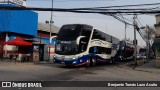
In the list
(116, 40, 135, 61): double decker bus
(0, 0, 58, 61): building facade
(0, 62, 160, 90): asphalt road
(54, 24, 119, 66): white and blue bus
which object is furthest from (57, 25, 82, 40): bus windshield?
(116, 40, 135, 61): double decker bus

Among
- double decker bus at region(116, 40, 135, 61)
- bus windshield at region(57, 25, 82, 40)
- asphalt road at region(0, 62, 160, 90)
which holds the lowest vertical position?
asphalt road at region(0, 62, 160, 90)

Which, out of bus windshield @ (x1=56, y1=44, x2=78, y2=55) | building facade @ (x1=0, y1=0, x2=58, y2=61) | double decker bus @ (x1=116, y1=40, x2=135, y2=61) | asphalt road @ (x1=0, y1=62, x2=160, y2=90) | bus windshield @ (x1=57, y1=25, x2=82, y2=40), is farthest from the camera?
double decker bus @ (x1=116, y1=40, x2=135, y2=61)

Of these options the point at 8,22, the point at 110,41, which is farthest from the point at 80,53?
the point at 8,22

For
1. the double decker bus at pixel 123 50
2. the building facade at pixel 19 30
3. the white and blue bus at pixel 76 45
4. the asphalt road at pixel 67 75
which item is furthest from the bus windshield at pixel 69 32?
the double decker bus at pixel 123 50

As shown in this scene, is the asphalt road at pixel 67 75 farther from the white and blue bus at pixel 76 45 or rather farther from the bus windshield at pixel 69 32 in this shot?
the bus windshield at pixel 69 32

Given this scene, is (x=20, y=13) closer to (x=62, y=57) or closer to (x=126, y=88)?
(x=62, y=57)

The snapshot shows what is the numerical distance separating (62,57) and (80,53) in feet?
5.66

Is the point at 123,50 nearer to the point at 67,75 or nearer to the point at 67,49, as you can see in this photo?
the point at 67,49

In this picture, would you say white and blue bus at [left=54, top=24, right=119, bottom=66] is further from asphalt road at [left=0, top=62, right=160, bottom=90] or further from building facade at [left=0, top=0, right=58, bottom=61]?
building facade at [left=0, top=0, right=58, bottom=61]

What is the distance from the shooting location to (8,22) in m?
38.1

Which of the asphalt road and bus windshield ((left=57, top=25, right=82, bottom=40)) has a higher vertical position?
bus windshield ((left=57, top=25, right=82, bottom=40))

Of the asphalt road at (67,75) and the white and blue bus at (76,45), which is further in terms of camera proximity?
the white and blue bus at (76,45)

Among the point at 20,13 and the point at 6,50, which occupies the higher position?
the point at 20,13

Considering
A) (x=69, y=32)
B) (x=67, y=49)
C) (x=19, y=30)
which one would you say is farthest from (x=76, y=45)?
(x=19, y=30)
